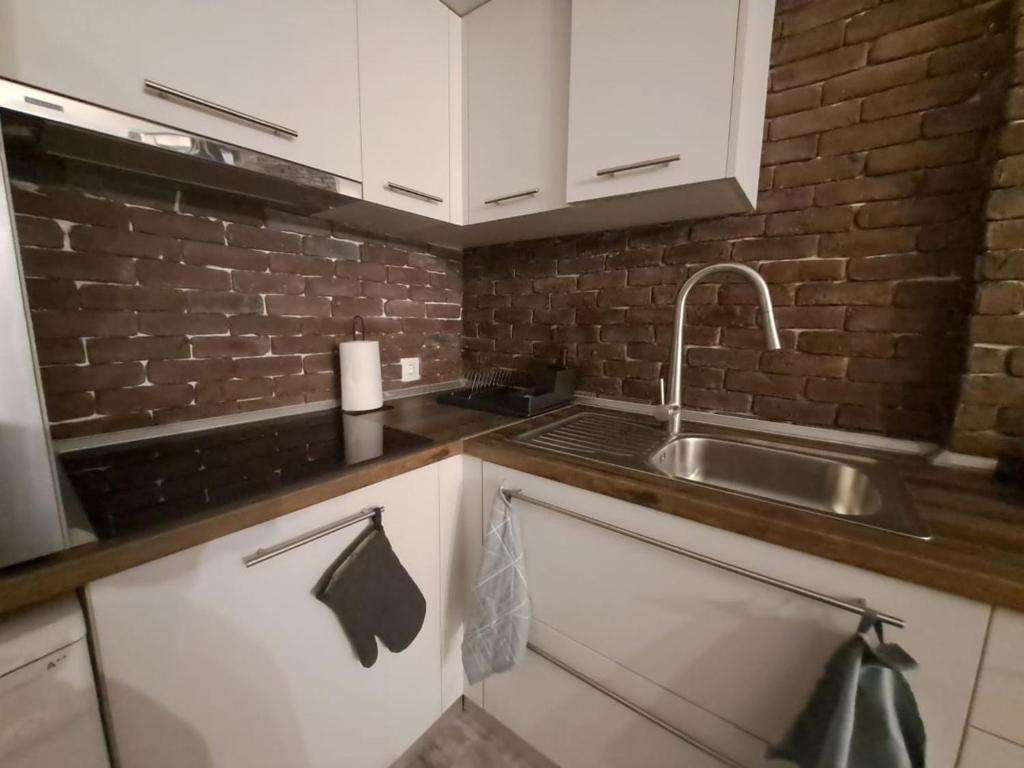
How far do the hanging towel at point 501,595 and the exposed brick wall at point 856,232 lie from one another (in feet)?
2.46

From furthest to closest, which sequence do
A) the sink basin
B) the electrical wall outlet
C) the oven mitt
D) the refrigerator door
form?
the electrical wall outlet < the sink basin < the oven mitt < the refrigerator door

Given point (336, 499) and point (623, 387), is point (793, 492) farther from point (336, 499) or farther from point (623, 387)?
point (336, 499)

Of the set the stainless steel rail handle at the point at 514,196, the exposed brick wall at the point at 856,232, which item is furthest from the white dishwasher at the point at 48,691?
the exposed brick wall at the point at 856,232

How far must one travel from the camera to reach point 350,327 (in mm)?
1405

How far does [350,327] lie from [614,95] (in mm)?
1072

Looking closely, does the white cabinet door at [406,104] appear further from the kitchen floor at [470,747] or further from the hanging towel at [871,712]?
the kitchen floor at [470,747]

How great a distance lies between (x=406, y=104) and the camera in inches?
44.3

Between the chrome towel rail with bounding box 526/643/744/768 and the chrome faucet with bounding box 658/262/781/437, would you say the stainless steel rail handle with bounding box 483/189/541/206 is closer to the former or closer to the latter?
the chrome faucet with bounding box 658/262/781/437

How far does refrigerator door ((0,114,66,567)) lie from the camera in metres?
0.48

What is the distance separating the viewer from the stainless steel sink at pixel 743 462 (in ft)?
2.91

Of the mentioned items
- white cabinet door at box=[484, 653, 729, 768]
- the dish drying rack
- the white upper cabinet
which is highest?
the white upper cabinet

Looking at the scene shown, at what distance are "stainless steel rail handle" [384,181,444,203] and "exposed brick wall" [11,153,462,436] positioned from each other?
0.34 meters

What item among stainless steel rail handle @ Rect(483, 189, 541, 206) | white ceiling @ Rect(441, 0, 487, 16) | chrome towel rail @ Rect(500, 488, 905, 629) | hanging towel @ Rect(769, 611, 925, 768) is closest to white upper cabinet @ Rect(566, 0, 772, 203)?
stainless steel rail handle @ Rect(483, 189, 541, 206)

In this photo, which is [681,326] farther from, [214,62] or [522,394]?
[214,62]
